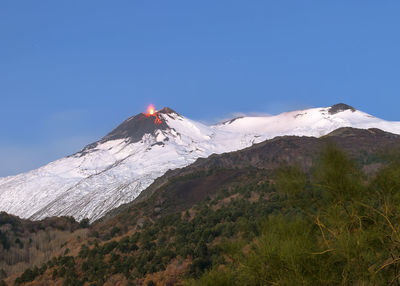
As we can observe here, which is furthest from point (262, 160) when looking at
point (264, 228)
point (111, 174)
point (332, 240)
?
point (332, 240)

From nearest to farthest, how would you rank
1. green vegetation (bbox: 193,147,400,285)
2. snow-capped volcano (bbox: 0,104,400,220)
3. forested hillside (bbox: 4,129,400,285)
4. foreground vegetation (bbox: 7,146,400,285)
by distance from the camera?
green vegetation (bbox: 193,147,400,285) → foreground vegetation (bbox: 7,146,400,285) → forested hillside (bbox: 4,129,400,285) → snow-capped volcano (bbox: 0,104,400,220)

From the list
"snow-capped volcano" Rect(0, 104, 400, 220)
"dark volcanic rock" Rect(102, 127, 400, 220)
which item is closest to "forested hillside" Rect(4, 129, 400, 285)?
"dark volcanic rock" Rect(102, 127, 400, 220)

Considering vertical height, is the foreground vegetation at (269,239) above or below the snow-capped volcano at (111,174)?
below

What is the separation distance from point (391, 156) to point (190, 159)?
151619 mm

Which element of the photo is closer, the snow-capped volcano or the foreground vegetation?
the foreground vegetation

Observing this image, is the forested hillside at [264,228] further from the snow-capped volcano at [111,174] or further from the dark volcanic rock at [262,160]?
the snow-capped volcano at [111,174]

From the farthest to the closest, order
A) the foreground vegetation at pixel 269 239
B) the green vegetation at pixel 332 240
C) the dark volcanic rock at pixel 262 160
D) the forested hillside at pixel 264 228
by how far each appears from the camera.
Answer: the dark volcanic rock at pixel 262 160 < the forested hillside at pixel 264 228 < the foreground vegetation at pixel 269 239 < the green vegetation at pixel 332 240

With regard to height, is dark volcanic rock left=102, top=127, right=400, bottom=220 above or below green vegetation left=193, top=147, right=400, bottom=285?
above

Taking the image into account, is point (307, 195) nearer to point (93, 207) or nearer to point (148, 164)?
point (93, 207)

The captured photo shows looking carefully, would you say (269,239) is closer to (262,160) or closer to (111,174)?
A: (262,160)

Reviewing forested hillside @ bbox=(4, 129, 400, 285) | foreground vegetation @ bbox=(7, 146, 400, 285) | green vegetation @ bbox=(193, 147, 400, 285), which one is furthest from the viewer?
forested hillside @ bbox=(4, 129, 400, 285)

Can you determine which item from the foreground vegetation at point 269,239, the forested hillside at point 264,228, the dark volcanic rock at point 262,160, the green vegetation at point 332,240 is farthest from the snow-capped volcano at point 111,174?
the green vegetation at point 332,240

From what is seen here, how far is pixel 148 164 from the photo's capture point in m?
168

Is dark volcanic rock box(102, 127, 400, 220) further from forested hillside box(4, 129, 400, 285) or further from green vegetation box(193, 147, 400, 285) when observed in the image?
green vegetation box(193, 147, 400, 285)
